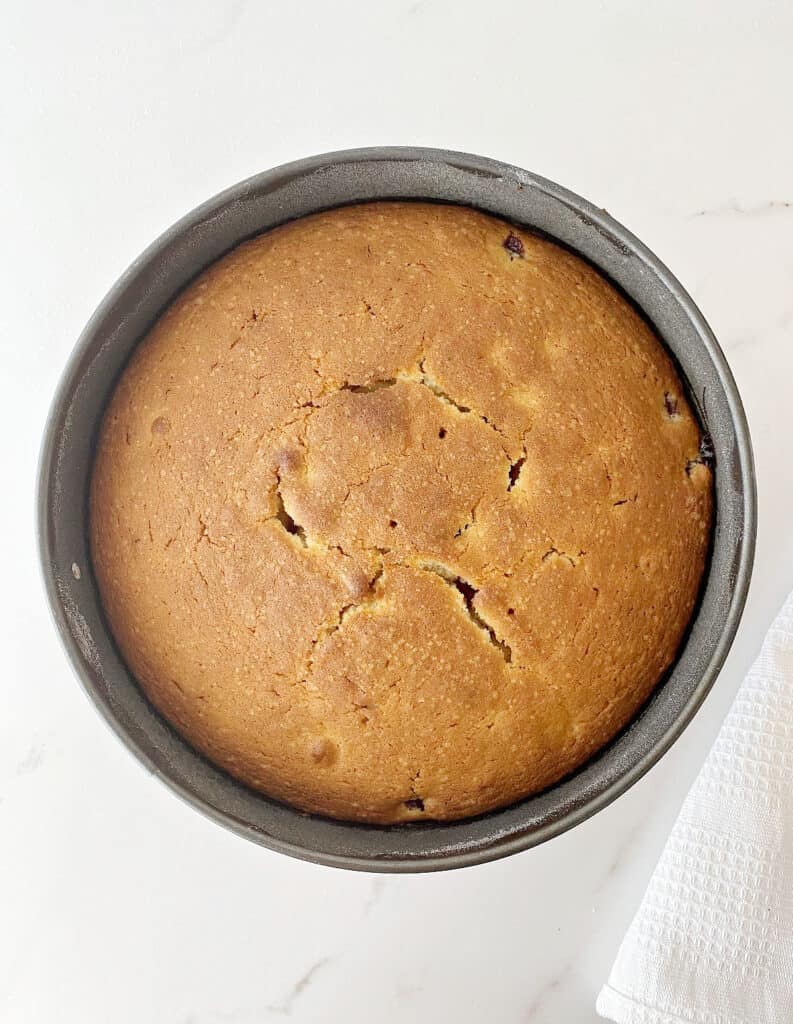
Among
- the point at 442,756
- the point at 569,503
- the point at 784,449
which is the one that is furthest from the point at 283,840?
the point at 784,449

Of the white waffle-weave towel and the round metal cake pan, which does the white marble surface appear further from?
the round metal cake pan

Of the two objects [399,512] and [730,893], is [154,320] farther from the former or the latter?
[730,893]

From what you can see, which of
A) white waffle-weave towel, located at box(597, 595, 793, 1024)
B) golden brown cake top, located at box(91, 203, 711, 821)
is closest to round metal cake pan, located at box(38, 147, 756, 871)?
golden brown cake top, located at box(91, 203, 711, 821)

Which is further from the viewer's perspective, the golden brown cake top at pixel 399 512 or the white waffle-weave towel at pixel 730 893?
the white waffle-weave towel at pixel 730 893

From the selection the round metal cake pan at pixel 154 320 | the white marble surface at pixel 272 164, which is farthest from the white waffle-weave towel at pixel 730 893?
the round metal cake pan at pixel 154 320

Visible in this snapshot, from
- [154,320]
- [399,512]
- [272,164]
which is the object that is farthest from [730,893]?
[272,164]

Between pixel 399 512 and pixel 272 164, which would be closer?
pixel 399 512

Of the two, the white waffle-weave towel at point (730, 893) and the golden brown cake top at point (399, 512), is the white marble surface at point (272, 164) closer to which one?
the white waffle-weave towel at point (730, 893)
